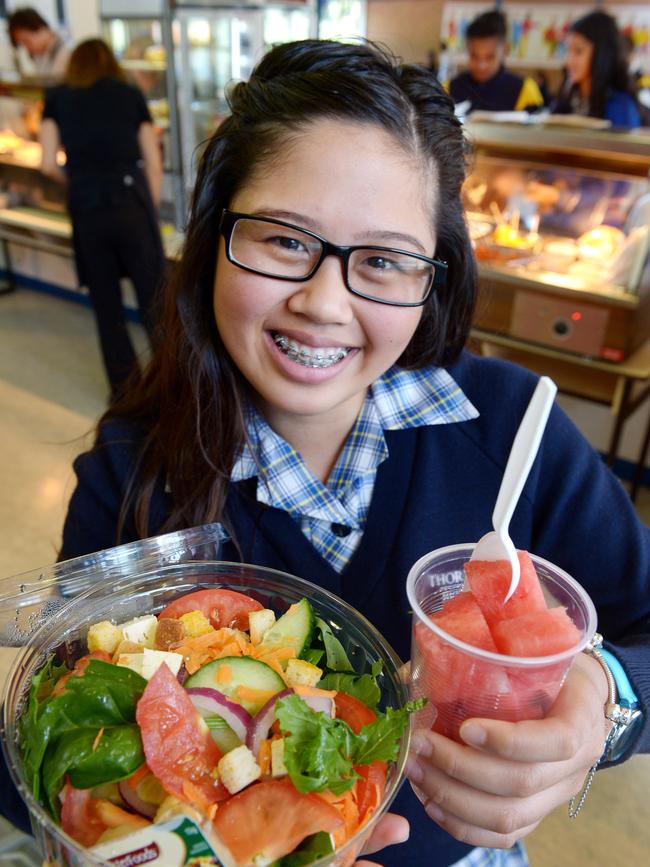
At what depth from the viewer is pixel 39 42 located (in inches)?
205

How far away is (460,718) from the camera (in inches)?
29.1

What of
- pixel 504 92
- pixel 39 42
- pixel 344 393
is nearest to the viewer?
pixel 344 393

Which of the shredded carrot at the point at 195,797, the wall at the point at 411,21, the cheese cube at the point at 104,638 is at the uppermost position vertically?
the wall at the point at 411,21

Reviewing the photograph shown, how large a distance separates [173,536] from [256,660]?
0.80 ft

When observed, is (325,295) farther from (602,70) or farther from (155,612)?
(602,70)

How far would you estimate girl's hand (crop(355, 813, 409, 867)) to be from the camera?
28.2 inches

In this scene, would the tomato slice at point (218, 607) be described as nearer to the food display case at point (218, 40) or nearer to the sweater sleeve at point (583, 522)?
the sweater sleeve at point (583, 522)

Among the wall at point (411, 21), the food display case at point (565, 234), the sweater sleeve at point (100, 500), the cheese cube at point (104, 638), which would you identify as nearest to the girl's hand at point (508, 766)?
the cheese cube at point (104, 638)

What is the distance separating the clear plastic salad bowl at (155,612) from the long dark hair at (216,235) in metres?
0.30

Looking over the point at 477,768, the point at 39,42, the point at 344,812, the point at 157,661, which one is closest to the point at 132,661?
the point at 157,661

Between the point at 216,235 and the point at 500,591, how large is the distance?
0.74m

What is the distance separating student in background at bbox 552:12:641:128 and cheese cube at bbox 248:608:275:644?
171 inches

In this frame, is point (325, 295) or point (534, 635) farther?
point (325, 295)

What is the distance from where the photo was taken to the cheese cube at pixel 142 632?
0.77 metres
